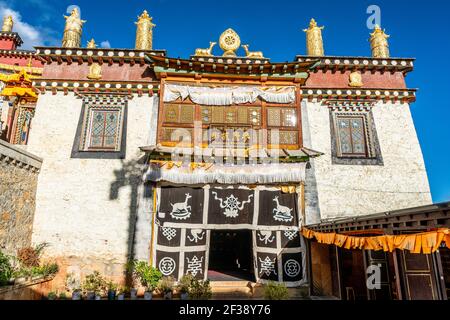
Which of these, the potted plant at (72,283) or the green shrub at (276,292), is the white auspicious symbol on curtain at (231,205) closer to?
the green shrub at (276,292)

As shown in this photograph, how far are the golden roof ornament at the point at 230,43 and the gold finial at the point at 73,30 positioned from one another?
5.97 metres

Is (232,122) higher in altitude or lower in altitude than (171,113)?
lower

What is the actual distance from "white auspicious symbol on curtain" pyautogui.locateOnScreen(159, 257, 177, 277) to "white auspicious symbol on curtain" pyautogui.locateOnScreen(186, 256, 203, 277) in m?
0.49

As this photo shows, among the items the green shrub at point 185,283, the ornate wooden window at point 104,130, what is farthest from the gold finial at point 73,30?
the green shrub at point 185,283

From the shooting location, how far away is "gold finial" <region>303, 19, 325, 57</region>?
1226 cm

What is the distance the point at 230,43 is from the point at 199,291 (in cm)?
966

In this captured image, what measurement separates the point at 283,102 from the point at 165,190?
540cm

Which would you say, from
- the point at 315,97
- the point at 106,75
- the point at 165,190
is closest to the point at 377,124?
the point at 315,97

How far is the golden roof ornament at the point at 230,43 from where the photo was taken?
12.2 metres

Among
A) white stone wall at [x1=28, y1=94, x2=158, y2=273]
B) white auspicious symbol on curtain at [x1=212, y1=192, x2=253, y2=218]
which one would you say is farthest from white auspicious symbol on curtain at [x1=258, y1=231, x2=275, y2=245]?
white stone wall at [x1=28, y1=94, x2=158, y2=273]

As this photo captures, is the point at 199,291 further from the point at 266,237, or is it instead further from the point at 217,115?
the point at 217,115

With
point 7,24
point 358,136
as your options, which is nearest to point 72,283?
point 358,136

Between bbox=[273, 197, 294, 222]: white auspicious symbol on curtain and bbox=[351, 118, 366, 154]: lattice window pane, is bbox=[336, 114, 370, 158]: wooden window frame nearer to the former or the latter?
bbox=[351, 118, 366, 154]: lattice window pane

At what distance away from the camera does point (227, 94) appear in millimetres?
10789
